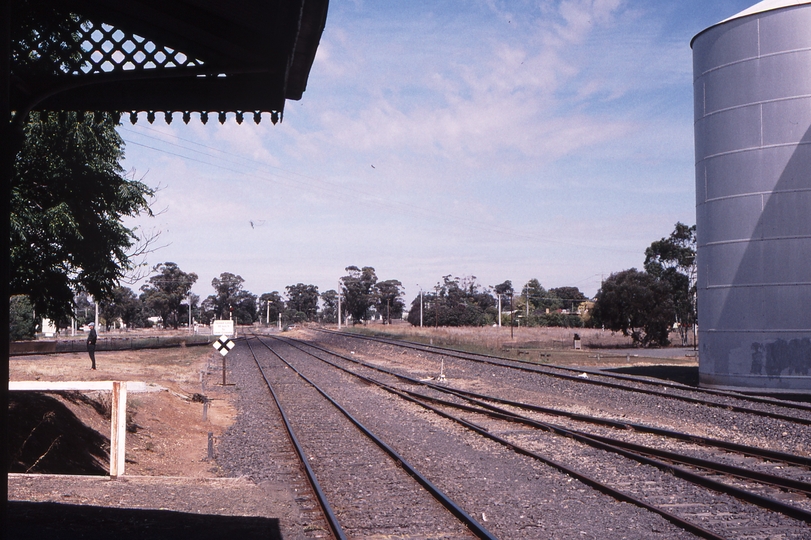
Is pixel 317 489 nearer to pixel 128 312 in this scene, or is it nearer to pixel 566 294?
pixel 128 312

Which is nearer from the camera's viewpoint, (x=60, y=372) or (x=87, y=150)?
(x=87, y=150)

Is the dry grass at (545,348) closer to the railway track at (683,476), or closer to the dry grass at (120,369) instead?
the dry grass at (120,369)

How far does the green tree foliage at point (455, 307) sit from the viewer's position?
414 ft

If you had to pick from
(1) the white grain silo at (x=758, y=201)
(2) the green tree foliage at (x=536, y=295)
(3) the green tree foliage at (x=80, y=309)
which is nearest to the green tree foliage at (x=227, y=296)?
(3) the green tree foliage at (x=80, y=309)

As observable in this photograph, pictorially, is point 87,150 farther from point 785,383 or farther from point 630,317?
point 630,317

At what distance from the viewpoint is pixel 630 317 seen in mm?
62250

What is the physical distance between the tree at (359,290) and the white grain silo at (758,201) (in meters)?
123

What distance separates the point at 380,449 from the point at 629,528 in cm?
547

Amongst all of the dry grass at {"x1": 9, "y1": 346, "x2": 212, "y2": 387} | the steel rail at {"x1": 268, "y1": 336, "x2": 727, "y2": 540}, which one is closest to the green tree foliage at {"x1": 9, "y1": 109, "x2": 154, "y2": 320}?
the steel rail at {"x1": 268, "y1": 336, "x2": 727, "y2": 540}

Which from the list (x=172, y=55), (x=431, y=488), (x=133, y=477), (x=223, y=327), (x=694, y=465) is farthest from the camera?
(x=223, y=327)

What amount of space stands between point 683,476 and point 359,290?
138 m

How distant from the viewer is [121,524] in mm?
6508

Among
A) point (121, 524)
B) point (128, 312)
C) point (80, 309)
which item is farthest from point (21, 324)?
point (80, 309)

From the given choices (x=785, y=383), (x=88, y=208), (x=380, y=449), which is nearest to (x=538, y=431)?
(x=380, y=449)
